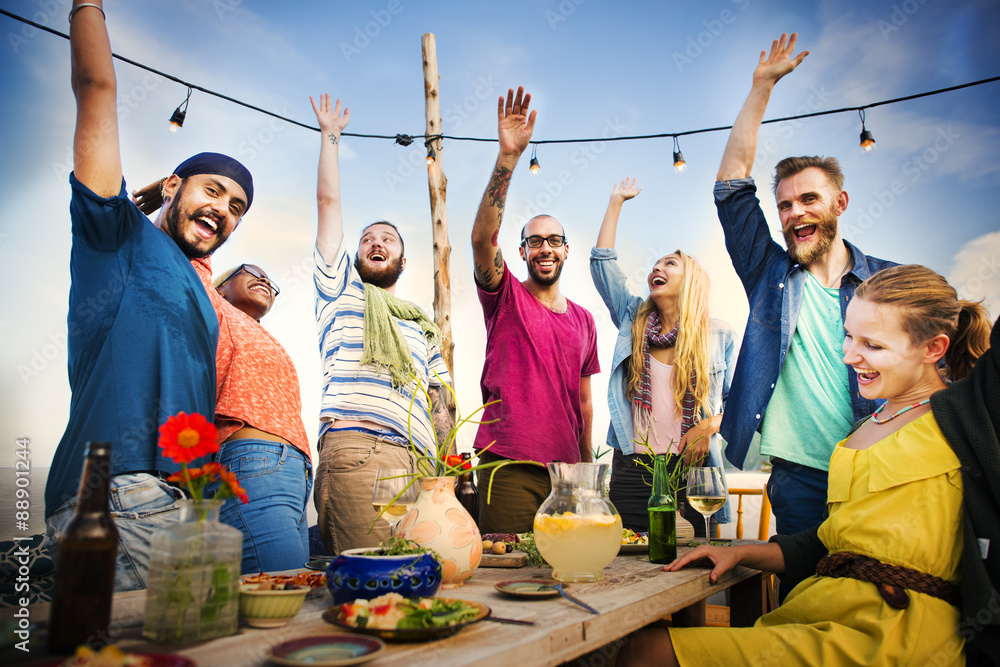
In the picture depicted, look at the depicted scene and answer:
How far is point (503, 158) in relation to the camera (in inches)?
89.4

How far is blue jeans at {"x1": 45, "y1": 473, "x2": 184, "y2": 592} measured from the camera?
1.16m

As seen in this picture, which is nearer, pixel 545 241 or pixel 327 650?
pixel 327 650

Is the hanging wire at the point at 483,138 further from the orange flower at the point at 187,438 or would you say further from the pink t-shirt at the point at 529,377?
the orange flower at the point at 187,438

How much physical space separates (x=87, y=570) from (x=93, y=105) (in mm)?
1161

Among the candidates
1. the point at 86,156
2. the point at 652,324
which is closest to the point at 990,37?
the point at 652,324

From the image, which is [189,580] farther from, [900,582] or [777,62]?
[777,62]

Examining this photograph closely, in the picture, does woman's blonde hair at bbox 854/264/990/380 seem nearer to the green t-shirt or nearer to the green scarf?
the green t-shirt

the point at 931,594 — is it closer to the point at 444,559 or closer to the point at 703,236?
the point at 444,559

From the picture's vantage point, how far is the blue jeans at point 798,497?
176cm

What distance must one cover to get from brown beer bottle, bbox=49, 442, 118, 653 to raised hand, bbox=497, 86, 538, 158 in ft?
6.22

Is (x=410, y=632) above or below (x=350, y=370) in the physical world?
below

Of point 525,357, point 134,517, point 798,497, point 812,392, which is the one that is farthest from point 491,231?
point 134,517

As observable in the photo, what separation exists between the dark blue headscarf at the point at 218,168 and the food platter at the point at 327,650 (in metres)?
1.66

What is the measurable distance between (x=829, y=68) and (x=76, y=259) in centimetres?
454
